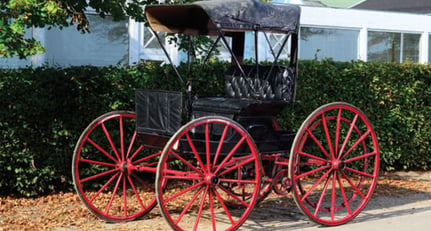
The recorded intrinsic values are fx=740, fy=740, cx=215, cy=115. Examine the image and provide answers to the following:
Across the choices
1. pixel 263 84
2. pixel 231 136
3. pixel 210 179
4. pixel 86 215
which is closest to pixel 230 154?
pixel 231 136

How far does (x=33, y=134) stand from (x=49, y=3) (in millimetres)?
1995

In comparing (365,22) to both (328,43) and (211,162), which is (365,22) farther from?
(211,162)

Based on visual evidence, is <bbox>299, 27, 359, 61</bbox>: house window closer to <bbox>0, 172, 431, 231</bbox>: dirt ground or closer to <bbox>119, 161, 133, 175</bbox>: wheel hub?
<bbox>0, 172, 431, 231</bbox>: dirt ground

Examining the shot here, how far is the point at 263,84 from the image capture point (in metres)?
8.00

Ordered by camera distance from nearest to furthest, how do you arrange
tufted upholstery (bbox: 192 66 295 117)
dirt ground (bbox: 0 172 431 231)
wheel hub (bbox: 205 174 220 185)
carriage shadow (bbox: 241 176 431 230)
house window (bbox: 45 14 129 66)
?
wheel hub (bbox: 205 174 220 185) < tufted upholstery (bbox: 192 66 295 117) < dirt ground (bbox: 0 172 431 231) < carriage shadow (bbox: 241 176 431 230) < house window (bbox: 45 14 129 66)

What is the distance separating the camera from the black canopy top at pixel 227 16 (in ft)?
23.3

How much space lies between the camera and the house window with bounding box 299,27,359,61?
704 inches

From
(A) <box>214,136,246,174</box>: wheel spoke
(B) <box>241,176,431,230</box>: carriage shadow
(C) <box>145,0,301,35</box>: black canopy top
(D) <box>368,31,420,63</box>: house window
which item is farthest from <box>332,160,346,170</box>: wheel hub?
(D) <box>368,31,420,63</box>: house window

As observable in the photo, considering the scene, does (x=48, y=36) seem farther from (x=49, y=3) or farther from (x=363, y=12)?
(x=363, y=12)

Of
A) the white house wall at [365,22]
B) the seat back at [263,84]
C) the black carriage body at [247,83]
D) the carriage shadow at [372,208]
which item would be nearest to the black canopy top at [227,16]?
the black carriage body at [247,83]

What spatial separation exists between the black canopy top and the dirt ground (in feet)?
6.49

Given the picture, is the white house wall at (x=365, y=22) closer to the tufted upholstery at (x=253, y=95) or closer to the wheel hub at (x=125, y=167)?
the tufted upholstery at (x=253, y=95)

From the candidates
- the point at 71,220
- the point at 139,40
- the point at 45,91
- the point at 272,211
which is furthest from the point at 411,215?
the point at 139,40

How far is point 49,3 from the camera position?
7.29 metres
